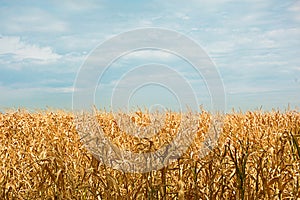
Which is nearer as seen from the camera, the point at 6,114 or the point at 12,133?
the point at 12,133

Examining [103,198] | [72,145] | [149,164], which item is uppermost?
[72,145]

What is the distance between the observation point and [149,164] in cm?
351

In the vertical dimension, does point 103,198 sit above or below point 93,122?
below

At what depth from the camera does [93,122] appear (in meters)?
6.84

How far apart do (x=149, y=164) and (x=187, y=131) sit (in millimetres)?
3142

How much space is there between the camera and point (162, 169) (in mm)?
3129

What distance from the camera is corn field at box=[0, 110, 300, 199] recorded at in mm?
3068

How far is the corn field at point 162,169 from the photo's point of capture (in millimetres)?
3068

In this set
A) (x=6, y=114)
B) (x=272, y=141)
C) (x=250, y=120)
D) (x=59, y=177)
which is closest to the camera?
(x=59, y=177)

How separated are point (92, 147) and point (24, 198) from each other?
2.52 ft

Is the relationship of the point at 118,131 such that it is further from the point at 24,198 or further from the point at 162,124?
the point at 24,198

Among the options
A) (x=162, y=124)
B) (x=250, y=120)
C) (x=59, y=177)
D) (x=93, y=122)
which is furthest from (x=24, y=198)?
(x=250, y=120)

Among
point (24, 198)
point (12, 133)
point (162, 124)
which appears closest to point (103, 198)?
point (24, 198)

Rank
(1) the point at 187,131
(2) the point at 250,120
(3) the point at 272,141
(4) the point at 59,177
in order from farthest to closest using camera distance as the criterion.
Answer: (2) the point at 250,120 < (1) the point at 187,131 < (3) the point at 272,141 < (4) the point at 59,177
